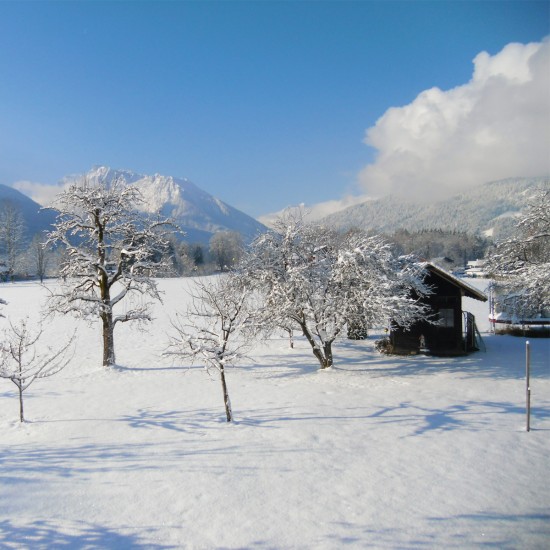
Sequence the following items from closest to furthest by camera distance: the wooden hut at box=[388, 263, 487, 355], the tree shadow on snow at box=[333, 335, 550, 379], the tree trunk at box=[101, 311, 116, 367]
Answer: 1. the tree shadow on snow at box=[333, 335, 550, 379]
2. the tree trunk at box=[101, 311, 116, 367]
3. the wooden hut at box=[388, 263, 487, 355]

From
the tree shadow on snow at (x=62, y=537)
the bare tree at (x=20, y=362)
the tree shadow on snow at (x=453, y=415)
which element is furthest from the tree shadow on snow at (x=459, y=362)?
the tree shadow on snow at (x=62, y=537)

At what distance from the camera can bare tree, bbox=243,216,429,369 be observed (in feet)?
56.4

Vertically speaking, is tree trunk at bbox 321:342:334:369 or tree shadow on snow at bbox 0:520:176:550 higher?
tree trunk at bbox 321:342:334:369

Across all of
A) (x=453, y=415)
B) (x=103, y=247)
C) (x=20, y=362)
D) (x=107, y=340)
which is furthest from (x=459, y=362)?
(x=20, y=362)

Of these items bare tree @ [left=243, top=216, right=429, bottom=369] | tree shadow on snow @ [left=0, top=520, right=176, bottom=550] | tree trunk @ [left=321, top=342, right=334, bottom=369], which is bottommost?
tree shadow on snow @ [left=0, top=520, right=176, bottom=550]

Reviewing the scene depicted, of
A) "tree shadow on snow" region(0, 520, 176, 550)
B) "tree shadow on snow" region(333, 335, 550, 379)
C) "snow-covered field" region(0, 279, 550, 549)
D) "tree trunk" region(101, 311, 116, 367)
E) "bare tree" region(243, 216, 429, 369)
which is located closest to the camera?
"tree shadow on snow" region(0, 520, 176, 550)

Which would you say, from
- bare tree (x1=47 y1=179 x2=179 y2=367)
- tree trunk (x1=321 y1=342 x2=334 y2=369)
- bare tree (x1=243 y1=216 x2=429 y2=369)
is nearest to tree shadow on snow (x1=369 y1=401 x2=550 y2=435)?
bare tree (x1=243 y1=216 x2=429 y2=369)

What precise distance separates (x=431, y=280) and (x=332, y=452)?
1544 centimetres

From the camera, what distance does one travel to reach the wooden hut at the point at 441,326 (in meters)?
21.8

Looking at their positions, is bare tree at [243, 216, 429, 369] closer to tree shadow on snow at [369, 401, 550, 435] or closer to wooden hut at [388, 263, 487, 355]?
wooden hut at [388, 263, 487, 355]

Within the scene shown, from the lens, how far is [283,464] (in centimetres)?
898

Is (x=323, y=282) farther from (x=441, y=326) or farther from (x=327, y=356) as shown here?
(x=441, y=326)

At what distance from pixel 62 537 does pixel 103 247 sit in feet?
50.8

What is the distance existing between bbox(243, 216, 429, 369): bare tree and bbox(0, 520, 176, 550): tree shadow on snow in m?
11.4
